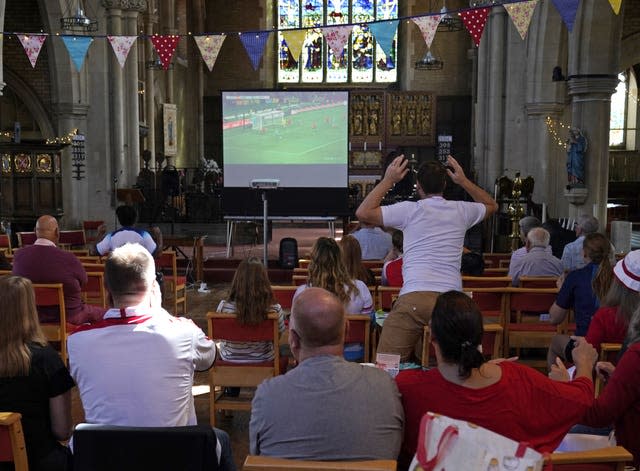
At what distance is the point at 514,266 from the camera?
643 cm

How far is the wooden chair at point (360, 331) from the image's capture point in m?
4.30

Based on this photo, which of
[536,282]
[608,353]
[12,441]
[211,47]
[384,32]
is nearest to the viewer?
[12,441]

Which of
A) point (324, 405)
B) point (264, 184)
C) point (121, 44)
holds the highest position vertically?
point (121, 44)

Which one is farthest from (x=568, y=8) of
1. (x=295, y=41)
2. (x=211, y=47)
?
(x=211, y=47)

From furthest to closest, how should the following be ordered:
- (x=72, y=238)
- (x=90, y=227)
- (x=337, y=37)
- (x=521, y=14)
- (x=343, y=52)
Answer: (x=343, y=52) → (x=90, y=227) → (x=72, y=238) → (x=337, y=37) → (x=521, y=14)

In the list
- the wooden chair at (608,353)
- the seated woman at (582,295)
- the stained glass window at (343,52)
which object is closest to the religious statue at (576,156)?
the seated woman at (582,295)

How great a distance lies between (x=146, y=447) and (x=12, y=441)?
0.56 m

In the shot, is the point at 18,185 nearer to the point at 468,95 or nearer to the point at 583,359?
the point at 583,359

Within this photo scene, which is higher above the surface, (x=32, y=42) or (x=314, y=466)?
(x=32, y=42)

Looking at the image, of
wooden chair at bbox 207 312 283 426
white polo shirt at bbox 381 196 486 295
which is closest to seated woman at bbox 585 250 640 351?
white polo shirt at bbox 381 196 486 295

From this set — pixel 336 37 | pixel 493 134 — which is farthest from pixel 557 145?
pixel 336 37

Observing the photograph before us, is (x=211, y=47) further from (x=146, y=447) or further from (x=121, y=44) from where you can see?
(x=146, y=447)

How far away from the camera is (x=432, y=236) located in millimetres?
3814

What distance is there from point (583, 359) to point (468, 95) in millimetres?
22389
